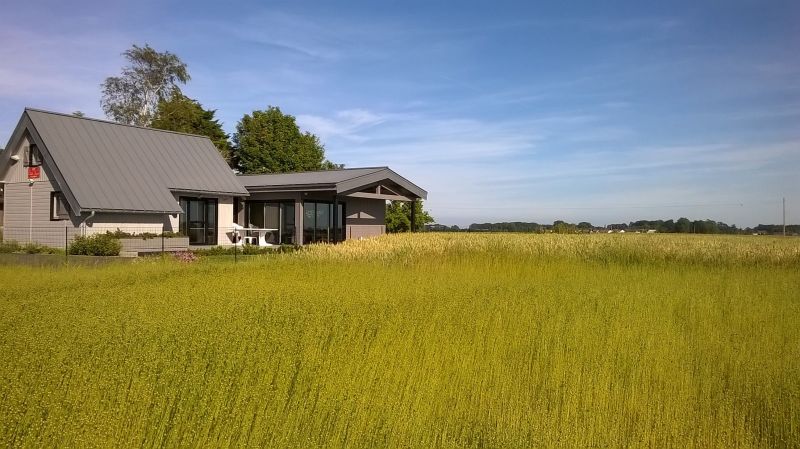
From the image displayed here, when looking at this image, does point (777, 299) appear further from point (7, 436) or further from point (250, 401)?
point (7, 436)

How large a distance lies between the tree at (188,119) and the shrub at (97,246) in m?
19.3

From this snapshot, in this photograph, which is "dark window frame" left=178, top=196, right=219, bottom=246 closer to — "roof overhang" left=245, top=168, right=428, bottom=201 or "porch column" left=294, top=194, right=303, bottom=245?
"roof overhang" left=245, top=168, right=428, bottom=201

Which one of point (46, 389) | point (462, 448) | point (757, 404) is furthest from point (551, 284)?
point (46, 389)

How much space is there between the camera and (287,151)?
140 ft

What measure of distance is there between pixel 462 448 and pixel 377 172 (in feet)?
66.6

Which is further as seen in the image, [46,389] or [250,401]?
[250,401]

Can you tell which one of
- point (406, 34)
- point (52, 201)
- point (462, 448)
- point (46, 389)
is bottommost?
point (462, 448)

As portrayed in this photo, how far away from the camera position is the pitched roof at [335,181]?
22.0 metres

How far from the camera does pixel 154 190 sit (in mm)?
21266

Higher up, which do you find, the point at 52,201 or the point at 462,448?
the point at 52,201

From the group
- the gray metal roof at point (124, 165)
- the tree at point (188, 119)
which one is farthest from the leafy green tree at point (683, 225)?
the tree at point (188, 119)

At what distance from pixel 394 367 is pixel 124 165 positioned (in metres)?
19.5

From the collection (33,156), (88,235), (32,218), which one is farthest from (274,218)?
(33,156)

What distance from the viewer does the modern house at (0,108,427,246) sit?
19656 mm
